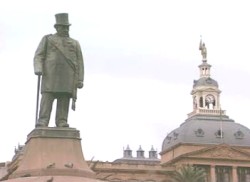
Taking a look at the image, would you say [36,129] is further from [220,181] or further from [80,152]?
[220,181]

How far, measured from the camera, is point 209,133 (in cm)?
10044

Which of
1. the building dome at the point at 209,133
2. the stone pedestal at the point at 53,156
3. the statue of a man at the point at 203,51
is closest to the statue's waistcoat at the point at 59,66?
the stone pedestal at the point at 53,156

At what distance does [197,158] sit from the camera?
97.4 meters

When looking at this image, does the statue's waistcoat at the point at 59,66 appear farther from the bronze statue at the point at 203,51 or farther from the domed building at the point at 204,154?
the bronze statue at the point at 203,51

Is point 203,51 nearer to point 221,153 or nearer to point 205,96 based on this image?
point 205,96

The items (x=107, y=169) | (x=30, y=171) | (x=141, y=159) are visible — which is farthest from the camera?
(x=141, y=159)

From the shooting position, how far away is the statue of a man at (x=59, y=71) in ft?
52.8

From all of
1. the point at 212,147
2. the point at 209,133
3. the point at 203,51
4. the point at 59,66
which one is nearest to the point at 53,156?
the point at 59,66

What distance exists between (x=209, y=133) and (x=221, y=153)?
3493 mm

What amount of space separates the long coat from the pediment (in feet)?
266

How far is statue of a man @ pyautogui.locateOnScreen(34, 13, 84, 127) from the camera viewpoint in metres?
16.1

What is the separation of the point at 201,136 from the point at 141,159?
1688 inches

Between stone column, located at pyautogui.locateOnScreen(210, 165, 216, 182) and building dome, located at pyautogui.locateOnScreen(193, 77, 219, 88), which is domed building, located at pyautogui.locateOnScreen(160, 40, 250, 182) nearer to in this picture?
stone column, located at pyautogui.locateOnScreen(210, 165, 216, 182)

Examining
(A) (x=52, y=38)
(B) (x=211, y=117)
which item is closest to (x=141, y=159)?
(B) (x=211, y=117)
